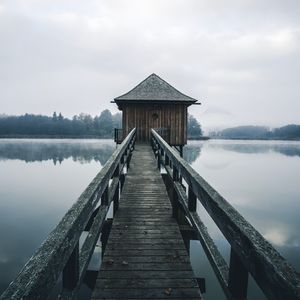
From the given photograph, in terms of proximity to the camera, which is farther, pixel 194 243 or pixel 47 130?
pixel 47 130

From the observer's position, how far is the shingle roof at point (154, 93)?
21.2 metres

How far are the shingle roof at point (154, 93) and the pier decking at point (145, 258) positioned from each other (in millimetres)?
15796

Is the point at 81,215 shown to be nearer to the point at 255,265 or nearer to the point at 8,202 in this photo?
the point at 255,265

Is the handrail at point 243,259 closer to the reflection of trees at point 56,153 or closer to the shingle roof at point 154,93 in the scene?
the shingle roof at point 154,93

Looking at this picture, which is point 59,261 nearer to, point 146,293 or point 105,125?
point 146,293

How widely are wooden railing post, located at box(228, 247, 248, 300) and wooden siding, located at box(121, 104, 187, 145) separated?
19.8 metres

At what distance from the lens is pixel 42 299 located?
55.4 inches

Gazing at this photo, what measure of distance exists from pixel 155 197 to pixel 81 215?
14.7ft

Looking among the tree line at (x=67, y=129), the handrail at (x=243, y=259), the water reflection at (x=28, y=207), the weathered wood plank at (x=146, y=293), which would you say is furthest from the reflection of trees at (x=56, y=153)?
the tree line at (x=67, y=129)

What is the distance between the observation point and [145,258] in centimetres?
370

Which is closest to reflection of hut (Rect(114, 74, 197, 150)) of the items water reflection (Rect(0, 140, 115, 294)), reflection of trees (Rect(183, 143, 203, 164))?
water reflection (Rect(0, 140, 115, 294))

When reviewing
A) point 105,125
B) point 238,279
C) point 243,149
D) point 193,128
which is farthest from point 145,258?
point 105,125

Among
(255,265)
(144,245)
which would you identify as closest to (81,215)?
(255,265)

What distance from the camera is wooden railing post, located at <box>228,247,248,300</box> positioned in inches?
78.3
